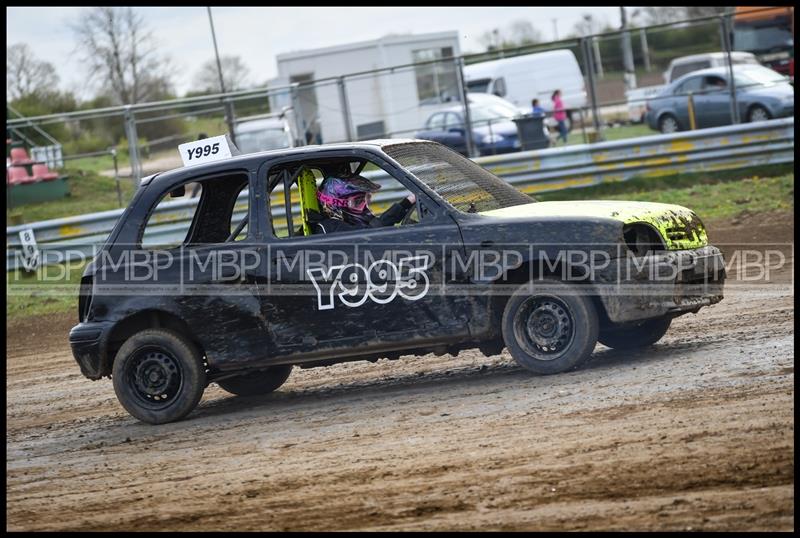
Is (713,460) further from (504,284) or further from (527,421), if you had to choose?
(504,284)

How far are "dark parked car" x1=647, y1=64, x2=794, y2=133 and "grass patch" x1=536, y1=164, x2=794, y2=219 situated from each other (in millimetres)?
4188

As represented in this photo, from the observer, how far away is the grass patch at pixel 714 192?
1492 cm

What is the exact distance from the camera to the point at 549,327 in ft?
23.7

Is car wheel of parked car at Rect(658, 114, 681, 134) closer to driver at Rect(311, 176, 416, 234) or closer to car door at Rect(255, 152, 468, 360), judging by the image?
driver at Rect(311, 176, 416, 234)

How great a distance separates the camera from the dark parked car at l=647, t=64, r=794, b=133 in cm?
2223

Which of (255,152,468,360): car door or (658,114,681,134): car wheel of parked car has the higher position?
(658,114,681,134): car wheel of parked car

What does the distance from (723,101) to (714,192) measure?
7.89 metres

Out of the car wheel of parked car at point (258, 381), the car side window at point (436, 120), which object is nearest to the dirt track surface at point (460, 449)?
the car wheel of parked car at point (258, 381)

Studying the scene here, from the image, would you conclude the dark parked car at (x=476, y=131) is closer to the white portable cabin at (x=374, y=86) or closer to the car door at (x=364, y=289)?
the white portable cabin at (x=374, y=86)

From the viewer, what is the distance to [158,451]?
275 inches

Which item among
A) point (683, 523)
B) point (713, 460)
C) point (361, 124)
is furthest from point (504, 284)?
point (361, 124)

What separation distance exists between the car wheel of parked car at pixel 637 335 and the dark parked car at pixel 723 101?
13264mm

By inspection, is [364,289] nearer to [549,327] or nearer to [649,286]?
[549,327]

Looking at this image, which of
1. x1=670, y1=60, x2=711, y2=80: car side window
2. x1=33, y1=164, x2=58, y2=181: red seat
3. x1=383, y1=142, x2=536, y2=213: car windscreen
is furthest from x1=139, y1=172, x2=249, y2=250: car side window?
x1=670, y1=60, x2=711, y2=80: car side window
